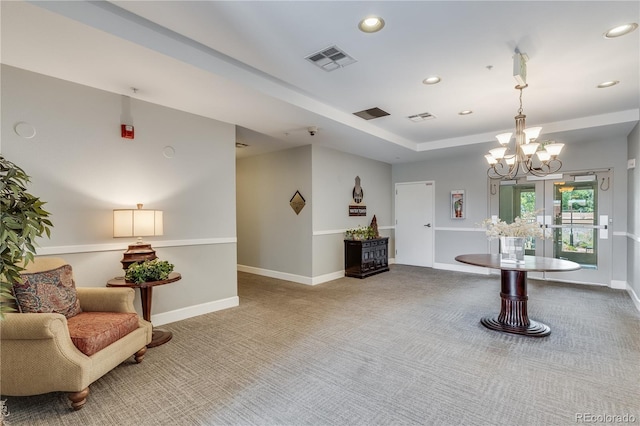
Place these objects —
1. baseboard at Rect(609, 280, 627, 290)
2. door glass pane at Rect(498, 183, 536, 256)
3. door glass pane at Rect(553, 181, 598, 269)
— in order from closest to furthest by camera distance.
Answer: baseboard at Rect(609, 280, 627, 290) → door glass pane at Rect(553, 181, 598, 269) → door glass pane at Rect(498, 183, 536, 256)

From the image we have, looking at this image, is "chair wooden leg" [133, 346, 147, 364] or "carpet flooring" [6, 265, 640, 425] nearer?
"carpet flooring" [6, 265, 640, 425]

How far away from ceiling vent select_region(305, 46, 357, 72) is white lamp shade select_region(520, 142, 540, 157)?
206 cm

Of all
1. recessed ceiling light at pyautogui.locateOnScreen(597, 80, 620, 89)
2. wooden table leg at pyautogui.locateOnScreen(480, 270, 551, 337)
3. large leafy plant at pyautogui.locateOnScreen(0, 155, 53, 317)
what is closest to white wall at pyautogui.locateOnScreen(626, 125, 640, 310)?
recessed ceiling light at pyautogui.locateOnScreen(597, 80, 620, 89)

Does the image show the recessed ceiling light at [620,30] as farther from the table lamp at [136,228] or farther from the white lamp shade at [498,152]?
the table lamp at [136,228]

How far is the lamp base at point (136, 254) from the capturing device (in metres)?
3.14

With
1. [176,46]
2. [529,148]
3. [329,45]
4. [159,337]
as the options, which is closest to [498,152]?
[529,148]

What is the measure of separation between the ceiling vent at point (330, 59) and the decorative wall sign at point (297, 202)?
295 centimetres

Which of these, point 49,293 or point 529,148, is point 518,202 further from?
point 49,293

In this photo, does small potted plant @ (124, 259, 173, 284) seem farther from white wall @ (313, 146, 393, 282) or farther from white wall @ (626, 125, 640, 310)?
white wall @ (626, 125, 640, 310)

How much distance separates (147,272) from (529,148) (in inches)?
162

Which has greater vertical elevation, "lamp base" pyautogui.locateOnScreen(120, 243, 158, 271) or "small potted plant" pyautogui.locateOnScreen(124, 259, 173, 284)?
"lamp base" pyautogui.locateOnScreen(120, 243, 158, 271)

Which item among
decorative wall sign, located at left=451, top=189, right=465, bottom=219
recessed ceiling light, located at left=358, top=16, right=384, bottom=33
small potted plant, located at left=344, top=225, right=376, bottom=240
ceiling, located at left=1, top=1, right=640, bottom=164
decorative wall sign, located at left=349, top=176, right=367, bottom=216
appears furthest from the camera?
decorative wall sign, located at left=451, top=189, right=465, bottom=219

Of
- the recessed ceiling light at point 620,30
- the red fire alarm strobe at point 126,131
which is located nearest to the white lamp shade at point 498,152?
the recessed ceiling light at point 620,30

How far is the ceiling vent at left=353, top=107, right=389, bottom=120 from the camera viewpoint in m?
4.30
